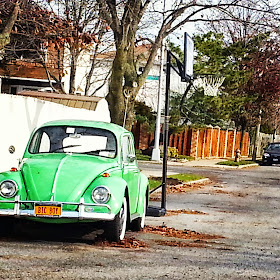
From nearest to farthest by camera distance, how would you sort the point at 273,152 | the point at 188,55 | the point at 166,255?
1. the point at 166,255
2. the point at 188,55
3. the point at 273,152

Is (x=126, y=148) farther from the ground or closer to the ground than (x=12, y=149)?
farther from the ground

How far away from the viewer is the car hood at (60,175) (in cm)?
888

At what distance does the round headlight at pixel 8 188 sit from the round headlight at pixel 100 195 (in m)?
0.96

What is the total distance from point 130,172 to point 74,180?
1590mm

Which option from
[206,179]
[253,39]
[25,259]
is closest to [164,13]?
[206,179]

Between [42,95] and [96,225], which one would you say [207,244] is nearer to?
[96,225]

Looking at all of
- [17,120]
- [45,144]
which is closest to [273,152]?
[17,120]

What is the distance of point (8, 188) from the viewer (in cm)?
898

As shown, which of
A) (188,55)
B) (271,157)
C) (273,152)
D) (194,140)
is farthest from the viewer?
(273,152)

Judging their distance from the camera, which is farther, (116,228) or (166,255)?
(116,228)

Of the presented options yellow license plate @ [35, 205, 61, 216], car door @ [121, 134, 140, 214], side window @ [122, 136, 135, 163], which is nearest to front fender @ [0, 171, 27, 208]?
yellow license plate @ [35, 205, 61, 216]

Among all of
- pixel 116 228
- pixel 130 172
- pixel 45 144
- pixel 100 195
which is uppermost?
pixel 45 144

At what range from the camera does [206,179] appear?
26578 millimetres

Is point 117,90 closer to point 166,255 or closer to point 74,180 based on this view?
point 74,180
